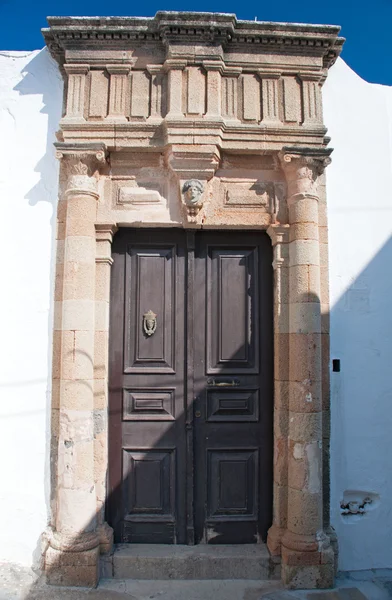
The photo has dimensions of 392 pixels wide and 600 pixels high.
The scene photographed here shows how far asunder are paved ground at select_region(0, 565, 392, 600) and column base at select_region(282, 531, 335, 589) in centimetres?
5

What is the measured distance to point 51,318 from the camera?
3.47m

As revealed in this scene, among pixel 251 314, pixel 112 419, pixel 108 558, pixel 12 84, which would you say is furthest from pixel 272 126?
pixel 108 558

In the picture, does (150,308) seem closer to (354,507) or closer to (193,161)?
(193,161)

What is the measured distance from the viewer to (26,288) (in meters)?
3.48

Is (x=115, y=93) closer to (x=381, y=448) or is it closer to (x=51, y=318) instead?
(x=51, y=318)

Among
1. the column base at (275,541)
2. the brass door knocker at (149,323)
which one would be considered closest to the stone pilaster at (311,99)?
the brass door knocker at (149,323)

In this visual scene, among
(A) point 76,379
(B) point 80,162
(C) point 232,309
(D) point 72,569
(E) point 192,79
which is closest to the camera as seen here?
(D) point 72,569

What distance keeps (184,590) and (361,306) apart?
244cm

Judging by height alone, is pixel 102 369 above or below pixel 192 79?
below

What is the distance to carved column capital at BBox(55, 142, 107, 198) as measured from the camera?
3.39 m

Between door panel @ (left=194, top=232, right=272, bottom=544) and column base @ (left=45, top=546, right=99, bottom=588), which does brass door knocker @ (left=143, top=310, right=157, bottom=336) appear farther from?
column base @ (left=45, top=546, right=99, bottom=588)

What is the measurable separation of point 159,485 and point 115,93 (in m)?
3.06

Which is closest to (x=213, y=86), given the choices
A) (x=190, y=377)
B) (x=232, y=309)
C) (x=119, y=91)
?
(x=119, y=91)

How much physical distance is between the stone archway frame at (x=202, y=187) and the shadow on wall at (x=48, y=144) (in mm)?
62
